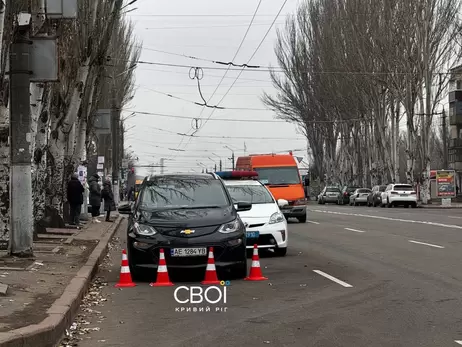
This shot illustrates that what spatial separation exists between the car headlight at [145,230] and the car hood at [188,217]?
98mm

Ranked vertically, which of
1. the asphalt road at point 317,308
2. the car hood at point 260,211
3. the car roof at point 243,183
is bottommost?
the asphalt road at point 317,308

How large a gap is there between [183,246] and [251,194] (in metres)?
→ 6.23

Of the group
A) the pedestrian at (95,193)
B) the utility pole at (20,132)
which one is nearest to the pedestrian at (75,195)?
the pedestrian at (95,193)

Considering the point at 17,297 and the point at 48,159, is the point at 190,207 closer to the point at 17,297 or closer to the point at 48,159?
the point at 17,297

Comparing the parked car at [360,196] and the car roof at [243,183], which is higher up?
the car roof at [243,183]

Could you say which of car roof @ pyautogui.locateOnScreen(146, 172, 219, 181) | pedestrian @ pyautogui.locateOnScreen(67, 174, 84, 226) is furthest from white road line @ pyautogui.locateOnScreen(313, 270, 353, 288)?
pedestrian @ pyautogui.locateOnScreen(67, 174, 84, 226)

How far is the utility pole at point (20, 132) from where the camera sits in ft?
43.5

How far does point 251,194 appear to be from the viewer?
17531mm

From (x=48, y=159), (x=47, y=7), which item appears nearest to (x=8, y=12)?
(x=47, y=7)

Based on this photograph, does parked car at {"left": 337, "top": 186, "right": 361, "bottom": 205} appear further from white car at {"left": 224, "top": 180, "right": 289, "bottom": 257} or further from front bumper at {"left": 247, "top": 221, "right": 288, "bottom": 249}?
front bumper at {"left": 247, "top": 221, "right": 288, "bottom": 249}

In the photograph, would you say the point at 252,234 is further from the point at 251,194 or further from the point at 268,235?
the point at 251,194

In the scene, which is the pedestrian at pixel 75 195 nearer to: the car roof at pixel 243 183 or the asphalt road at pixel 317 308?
the car roof at pixel 243 183

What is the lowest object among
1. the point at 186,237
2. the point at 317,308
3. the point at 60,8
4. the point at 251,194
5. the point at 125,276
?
the point at 317,308

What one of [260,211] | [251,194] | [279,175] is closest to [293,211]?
[279,175]
